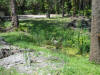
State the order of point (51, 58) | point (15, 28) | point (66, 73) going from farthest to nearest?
1. point (15, 28)
2. point (51, 58)
3. point (66, 73)

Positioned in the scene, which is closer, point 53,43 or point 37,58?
point 37,58

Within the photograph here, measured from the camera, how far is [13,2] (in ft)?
38.0

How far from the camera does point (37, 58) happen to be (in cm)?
488

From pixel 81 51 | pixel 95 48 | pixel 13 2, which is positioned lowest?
pixel 81 51

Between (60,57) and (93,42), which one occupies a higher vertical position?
(93,42)

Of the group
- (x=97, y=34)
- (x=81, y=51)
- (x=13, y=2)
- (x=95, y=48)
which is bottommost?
(x=81, y=51)

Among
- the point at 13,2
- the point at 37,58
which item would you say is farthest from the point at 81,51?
the point at 13,2

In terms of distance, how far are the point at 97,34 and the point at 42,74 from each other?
2.06m

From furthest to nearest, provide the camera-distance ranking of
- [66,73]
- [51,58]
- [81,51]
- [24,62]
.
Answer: [81,51], [51,58], [24,62], [66,73]

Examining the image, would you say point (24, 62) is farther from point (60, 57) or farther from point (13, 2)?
point (13, 2)

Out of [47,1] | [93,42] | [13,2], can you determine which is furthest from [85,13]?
[93,42]

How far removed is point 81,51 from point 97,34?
172cm

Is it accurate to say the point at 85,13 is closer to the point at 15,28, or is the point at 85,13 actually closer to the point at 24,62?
the point at 15,28

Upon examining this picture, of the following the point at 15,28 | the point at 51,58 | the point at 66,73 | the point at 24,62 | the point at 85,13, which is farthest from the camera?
the point at 85,13
